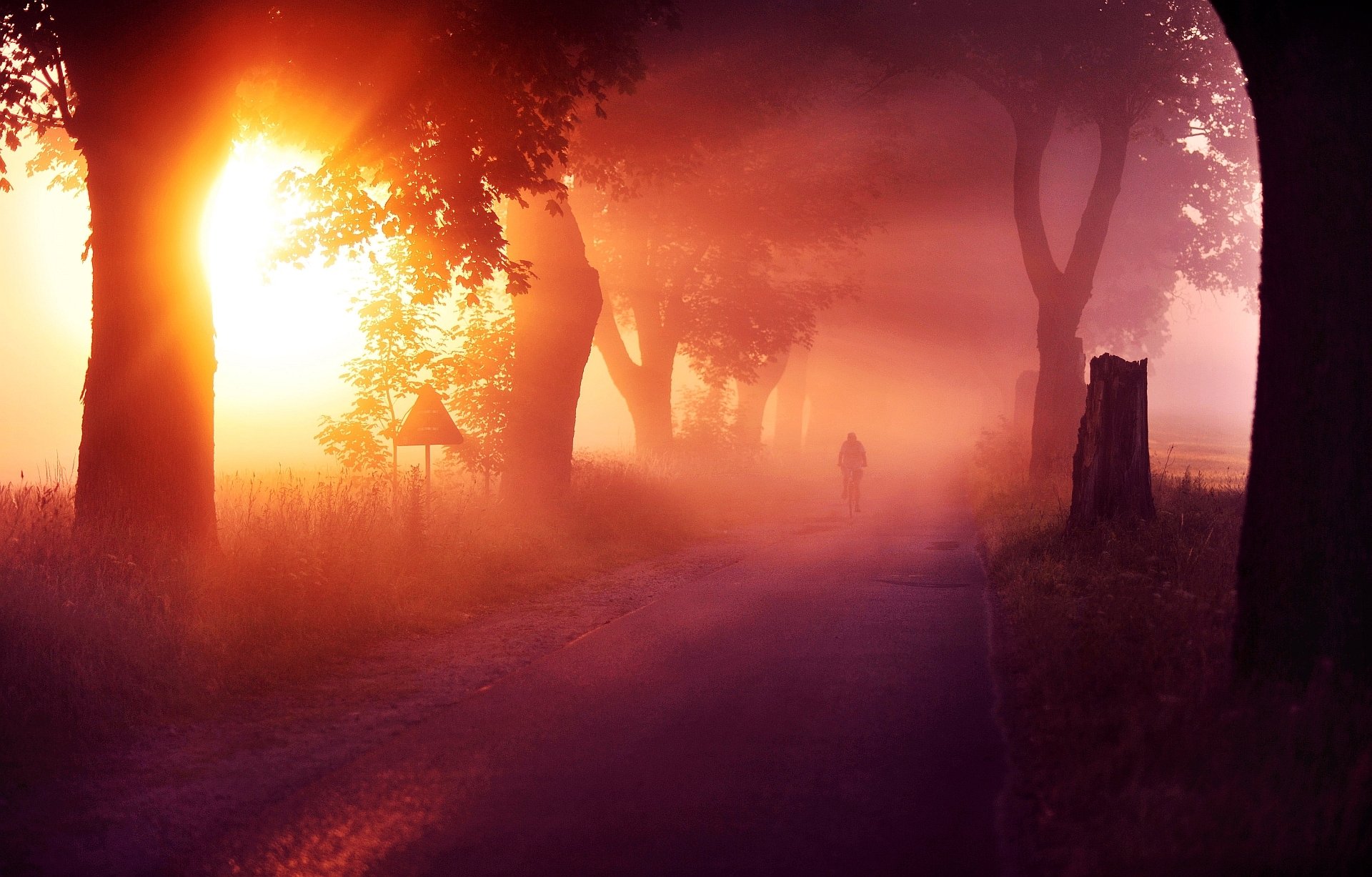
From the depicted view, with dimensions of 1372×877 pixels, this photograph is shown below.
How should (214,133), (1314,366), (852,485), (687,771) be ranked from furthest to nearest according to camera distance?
(852,485), (214,133), (1314,366), (687,771)

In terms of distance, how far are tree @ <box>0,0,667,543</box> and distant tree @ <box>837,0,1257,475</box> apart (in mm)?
10006

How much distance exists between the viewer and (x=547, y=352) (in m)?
17.2

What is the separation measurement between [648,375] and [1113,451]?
1687cm

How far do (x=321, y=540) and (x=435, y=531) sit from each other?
2.41m

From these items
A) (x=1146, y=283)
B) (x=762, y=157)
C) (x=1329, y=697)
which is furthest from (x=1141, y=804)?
(x=1146, y=283)

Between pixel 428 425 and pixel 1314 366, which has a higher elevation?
pixel 1314 366

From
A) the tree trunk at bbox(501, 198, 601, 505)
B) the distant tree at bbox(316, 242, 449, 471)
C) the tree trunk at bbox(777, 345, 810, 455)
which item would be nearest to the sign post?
the distant tree at bbox(316, 242, 449, 471)

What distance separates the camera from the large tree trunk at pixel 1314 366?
5.25 meters

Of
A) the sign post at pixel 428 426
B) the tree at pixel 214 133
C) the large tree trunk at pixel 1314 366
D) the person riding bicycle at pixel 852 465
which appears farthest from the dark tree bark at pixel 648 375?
the large tree trunk at pixel 1314 366

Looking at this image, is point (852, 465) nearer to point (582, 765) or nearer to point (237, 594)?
point (237, 594)

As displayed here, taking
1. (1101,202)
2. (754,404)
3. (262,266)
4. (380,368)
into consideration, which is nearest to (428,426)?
(262,266)

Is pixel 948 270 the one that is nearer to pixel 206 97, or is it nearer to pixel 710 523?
pixel 710 523

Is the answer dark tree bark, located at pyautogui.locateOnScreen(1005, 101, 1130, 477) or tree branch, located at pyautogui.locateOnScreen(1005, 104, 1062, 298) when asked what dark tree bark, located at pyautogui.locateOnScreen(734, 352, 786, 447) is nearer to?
dark tree bark, located at pyautogui.locateOnScreen(1005, 101, 1130, 477)

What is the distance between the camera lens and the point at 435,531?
1272 centimetres
